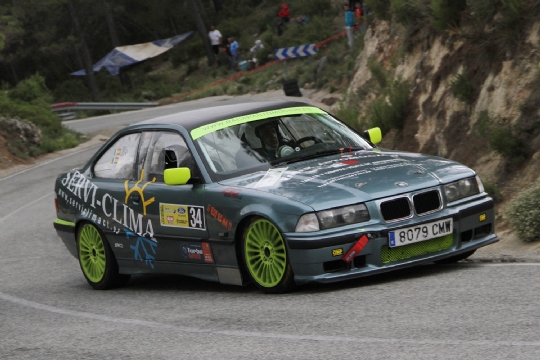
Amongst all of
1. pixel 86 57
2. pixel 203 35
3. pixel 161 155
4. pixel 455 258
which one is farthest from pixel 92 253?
pixel 86 57

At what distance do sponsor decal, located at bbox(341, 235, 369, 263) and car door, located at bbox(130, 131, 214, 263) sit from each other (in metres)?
1.38

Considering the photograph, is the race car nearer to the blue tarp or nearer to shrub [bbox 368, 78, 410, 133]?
shrub [bbox 368, 78, 410, 133]

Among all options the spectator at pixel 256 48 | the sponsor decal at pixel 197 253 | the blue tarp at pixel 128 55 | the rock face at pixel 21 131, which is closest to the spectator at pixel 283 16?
the spectator at pixel 256 48

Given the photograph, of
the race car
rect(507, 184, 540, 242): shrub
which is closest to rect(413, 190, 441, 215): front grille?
the race car

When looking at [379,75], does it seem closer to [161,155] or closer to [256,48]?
[161,155]

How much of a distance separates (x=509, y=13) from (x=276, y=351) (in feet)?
29.7

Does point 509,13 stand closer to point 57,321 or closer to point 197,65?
point 57,321

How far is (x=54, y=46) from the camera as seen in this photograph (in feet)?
192

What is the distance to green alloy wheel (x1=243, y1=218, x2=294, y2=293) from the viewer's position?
7.34m

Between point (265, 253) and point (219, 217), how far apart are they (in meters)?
0.57

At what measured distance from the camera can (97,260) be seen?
9648 millimetres

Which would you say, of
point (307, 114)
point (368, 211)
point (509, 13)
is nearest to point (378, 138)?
point (307, 114)

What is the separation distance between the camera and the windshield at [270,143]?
8.23 meters

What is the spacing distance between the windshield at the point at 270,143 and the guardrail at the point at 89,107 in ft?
116
